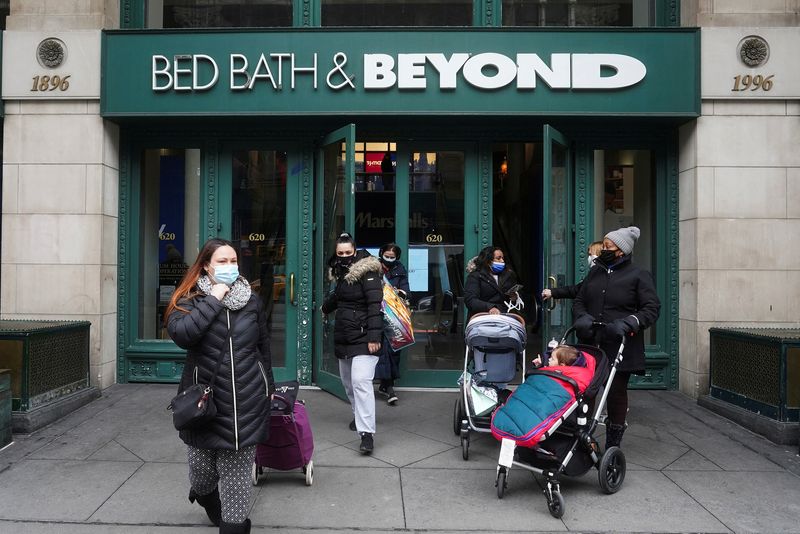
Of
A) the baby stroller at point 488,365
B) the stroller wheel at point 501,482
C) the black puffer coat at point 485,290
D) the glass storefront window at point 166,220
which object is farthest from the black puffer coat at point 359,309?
the glass storefront window at point 166,220

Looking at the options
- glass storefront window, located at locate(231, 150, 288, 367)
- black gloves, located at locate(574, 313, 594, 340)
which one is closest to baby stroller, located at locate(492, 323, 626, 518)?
black gloves, located at locate(574, 313, 594, 340)

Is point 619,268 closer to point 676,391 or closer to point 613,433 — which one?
point 613,433

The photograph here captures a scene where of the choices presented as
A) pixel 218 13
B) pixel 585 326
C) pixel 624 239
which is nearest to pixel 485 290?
pixel 585 326

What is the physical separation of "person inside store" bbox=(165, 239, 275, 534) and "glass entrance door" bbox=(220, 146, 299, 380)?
181 inches

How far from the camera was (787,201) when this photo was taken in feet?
24.9

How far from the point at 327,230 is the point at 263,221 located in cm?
99

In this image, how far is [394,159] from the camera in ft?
27.2

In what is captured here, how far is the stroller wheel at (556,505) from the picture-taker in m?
4.36

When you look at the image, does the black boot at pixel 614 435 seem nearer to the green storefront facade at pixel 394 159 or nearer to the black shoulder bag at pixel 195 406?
the green storefront facade at pixel 394 159

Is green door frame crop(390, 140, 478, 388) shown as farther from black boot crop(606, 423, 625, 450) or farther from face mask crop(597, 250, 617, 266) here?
black boot crop(606, 423, 625, 450)

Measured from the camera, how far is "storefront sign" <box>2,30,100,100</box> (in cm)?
773

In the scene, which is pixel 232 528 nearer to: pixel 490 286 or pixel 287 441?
pixel 287 441

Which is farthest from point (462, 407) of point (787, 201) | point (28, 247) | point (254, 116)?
point (28, 247)

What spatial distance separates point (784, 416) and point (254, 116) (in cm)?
662
